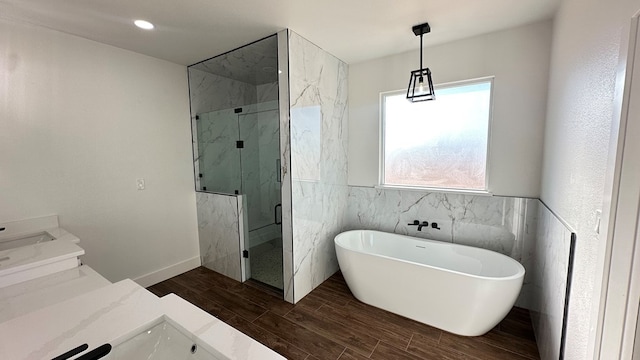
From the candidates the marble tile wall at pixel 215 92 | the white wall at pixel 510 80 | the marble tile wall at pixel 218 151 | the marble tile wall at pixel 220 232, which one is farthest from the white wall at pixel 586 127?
the marble tile wall at pixel 215 92

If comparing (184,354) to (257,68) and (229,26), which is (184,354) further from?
(257,68)

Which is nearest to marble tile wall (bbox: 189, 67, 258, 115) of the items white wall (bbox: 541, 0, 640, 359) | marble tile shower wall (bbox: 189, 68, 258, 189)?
marble tile shower wall (bbox: 189, 68, 258, 189)

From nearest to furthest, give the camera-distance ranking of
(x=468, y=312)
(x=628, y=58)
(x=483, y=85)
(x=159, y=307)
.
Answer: (x=628, y=58)
(x=159, y=307)
(x=468, y=312)
(x=483, y=85)

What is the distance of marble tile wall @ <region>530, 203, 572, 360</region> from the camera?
1495 millimetres

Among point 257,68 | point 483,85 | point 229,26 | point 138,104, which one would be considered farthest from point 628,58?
point 138,104

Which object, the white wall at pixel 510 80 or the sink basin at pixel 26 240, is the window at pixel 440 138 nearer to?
the white wall at pixel 510 80

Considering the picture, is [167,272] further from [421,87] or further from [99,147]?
[421,87]

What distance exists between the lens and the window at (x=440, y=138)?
2590 mm

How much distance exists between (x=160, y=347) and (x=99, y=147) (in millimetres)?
2384

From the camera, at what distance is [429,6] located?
194 centimetres

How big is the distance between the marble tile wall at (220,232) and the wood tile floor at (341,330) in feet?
1.19

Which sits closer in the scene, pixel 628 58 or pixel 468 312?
pixel 628 58

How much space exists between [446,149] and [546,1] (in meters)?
1.37

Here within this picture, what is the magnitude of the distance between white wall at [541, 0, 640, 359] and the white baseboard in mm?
3657
